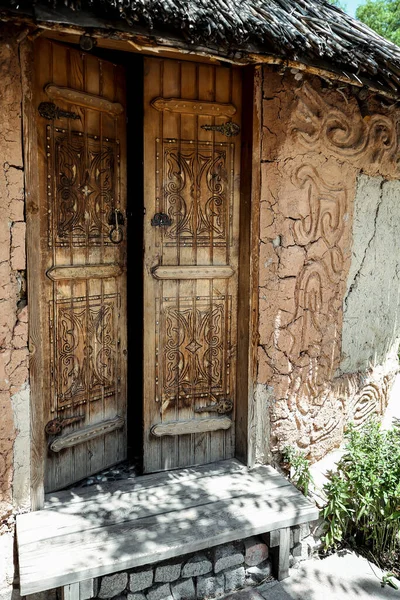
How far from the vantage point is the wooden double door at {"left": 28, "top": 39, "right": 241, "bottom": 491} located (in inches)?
127

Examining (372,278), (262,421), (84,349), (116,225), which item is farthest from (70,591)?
(372,278)

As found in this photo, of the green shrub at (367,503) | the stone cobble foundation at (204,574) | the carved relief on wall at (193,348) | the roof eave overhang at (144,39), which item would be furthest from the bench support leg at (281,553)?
A: the roof eave overhang at (144,39)

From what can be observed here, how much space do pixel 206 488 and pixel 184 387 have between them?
72 centimetres

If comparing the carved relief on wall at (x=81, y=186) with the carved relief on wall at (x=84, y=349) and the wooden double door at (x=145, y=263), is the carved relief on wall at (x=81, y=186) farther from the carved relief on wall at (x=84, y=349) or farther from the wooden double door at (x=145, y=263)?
the carved relief on wall at (x=84, y=349)

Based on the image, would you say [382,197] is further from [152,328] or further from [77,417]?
[77,417]

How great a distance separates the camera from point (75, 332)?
341cm

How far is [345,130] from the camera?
375 centimetres

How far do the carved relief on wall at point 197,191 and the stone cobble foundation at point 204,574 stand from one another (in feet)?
6.64

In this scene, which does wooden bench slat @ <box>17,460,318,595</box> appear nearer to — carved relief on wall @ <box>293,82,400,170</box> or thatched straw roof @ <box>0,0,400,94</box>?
carved relief on wall @ <box>293,82,400,170</box>

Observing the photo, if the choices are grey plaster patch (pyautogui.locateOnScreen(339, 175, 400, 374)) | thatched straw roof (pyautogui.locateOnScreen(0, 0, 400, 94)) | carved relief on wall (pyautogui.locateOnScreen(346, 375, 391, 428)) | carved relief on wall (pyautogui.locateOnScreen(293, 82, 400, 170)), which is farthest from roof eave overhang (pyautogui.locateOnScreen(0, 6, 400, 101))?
carved relief on wall (pyautogui.locateOnScreen(346, 375, 391, 428))

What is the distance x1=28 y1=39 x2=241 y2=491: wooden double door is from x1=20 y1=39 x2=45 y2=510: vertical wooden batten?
0.19 feet

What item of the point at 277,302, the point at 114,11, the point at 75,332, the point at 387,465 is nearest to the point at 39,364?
the point at 75,332

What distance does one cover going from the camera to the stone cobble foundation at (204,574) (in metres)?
2.77

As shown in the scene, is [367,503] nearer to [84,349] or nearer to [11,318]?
[84,349]
